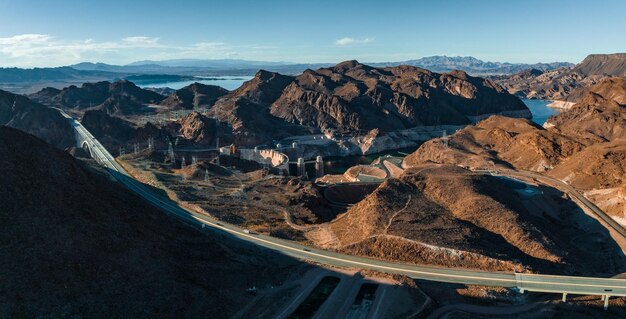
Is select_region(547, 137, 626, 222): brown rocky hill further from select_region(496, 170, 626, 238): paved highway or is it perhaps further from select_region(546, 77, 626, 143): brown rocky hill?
select_region(546, 77, 626, 143): brown rocky hill

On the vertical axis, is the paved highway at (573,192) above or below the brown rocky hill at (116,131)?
below

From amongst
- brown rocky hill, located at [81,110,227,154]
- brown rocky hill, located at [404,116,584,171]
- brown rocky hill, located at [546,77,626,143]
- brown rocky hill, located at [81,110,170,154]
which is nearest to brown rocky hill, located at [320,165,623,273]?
brown rocky hill, located at [404,116,584,171]

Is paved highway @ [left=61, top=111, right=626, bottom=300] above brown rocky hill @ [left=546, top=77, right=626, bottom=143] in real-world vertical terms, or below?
below

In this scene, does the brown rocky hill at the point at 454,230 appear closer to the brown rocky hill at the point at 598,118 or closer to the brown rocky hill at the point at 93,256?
the brown rocky hill at the point at 93,256

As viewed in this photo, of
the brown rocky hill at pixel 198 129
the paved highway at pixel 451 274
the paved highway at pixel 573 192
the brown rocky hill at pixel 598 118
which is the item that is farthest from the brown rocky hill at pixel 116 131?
the brown rocky hill at pixel 598 118

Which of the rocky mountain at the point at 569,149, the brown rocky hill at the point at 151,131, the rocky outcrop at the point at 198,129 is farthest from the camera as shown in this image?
the rocky outcrop at the point at 198,129

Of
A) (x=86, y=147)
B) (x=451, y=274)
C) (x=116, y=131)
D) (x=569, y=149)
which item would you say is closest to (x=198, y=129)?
(x=116, y=131)

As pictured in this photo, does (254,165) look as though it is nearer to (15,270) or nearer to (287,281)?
(287,281)

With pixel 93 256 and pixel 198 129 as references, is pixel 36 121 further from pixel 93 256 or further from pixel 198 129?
pixel 93 256
